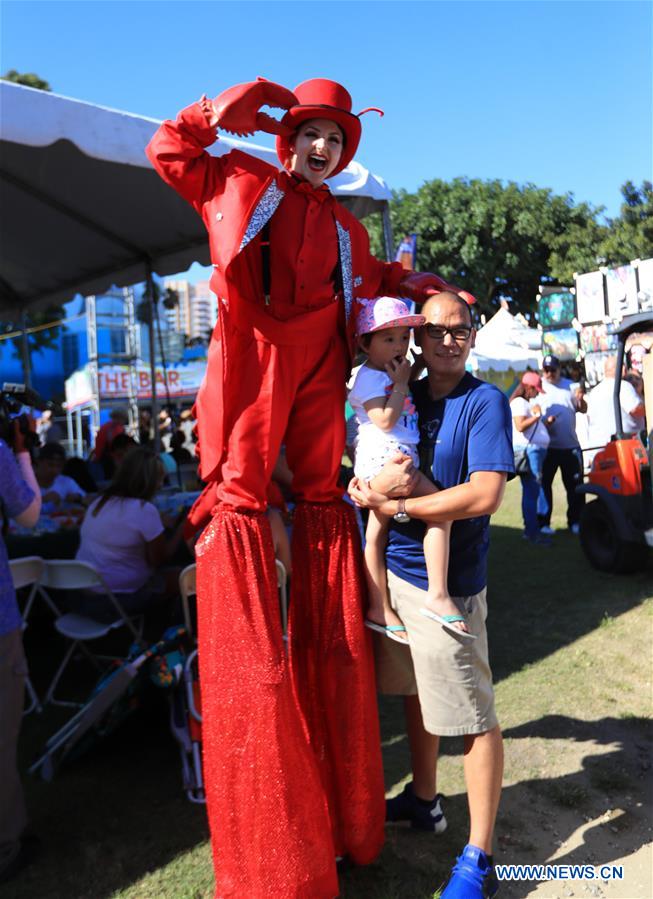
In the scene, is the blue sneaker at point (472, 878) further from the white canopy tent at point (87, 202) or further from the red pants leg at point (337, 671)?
the white canopy tent at point (87, 202)

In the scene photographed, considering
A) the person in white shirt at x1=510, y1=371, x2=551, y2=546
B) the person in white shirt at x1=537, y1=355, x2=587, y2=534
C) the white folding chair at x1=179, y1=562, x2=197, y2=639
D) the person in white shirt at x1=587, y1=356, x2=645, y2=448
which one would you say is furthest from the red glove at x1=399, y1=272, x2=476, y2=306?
the person in white shirt at x1=537, y1=355, x2=587, y2=534

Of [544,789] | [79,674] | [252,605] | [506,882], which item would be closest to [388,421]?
[252,605]

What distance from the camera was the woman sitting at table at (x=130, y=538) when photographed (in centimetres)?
382

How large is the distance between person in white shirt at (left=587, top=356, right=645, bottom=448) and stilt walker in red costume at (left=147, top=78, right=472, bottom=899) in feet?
16.6

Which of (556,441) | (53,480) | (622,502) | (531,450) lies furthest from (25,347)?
(622,502)

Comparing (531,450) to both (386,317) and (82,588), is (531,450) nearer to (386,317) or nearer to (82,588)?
(82,588)

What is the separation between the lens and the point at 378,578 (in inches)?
91.2

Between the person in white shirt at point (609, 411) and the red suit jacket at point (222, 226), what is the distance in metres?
5.27

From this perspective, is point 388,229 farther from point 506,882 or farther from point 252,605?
point 506,882

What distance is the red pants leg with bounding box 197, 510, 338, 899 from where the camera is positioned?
6.67 feet

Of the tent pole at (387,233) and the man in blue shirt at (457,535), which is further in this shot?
the tent pole at (387,233)

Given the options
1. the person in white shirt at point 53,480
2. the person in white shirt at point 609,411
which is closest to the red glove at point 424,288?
the person in white shirt at point 53,480

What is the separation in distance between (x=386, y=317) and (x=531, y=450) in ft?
18.2

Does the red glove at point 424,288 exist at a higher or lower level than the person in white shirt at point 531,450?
higher
